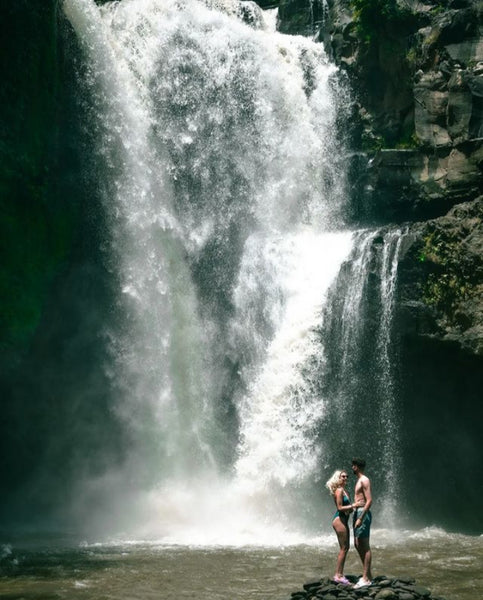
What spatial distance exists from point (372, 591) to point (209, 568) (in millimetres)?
4121

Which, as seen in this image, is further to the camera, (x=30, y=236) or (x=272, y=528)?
(x=30, y=236)

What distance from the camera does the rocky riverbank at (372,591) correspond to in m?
9.06

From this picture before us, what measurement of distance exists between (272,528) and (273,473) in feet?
4.04

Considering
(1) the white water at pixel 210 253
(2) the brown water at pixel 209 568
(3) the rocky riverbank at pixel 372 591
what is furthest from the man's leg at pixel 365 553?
(1) the white water at pixel 210 253

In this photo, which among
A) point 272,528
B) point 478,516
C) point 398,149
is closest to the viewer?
point 272,528

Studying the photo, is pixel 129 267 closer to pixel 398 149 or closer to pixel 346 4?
pixel 398 149

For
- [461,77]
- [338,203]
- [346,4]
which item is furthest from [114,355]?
[346,4]

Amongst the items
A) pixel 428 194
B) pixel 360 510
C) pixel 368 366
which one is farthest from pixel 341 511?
pixel 428 194

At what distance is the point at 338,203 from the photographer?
22.9 meters

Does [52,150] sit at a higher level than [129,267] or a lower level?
higher

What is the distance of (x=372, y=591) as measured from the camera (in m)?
9.21

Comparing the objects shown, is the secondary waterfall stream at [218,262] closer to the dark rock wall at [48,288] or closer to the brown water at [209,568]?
the dark rock wall at [48,288]

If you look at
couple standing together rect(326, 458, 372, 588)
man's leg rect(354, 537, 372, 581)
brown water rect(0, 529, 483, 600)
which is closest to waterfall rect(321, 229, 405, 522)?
brown water rect(0, 529, 483, 600)

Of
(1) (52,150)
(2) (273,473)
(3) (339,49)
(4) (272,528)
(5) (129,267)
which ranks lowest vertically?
(4) (272,528)
